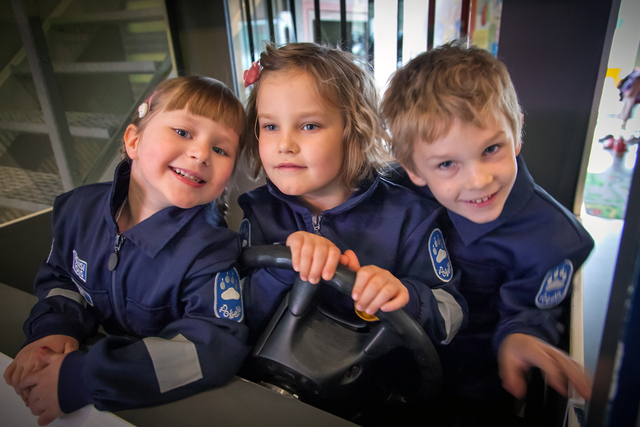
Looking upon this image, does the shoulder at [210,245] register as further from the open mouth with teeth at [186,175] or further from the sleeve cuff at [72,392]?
the sleeve cuff at [72,392]

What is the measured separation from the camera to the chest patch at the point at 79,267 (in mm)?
777

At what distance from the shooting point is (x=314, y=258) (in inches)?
22.3

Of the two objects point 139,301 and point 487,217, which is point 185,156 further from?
point 487,217

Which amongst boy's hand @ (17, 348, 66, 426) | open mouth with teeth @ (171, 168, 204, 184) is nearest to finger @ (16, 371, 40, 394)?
boy's hand @ (17, 348, 66, 426)

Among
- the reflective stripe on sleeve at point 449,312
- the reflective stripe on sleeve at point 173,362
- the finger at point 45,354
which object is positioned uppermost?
the reflective stripe on sleeve at point 173,362

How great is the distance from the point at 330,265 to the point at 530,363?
38cm

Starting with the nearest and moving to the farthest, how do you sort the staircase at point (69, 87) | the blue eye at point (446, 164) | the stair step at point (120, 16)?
1. the blue eye at point (446, 164)
2. the staircase at point (69, 87)
3. the stair step at point (120, 16)

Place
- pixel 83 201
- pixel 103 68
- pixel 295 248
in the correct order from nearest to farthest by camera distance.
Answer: pixel 295 248
pixel 83 201
pixel 103 68

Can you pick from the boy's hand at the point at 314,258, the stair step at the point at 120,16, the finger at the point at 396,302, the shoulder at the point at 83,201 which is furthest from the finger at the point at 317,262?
the stair step at the point at 120,16

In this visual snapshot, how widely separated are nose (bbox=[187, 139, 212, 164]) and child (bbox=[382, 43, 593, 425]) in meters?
0.37

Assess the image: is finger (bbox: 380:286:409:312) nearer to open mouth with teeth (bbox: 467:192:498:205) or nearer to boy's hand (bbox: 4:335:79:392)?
open mouth with teeth (bbox: 467:192:498:205)

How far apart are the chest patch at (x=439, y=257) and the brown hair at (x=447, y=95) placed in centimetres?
16

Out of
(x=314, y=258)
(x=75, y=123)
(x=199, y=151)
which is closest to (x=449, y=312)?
(x=314, y=258)

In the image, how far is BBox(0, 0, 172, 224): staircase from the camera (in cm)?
97
